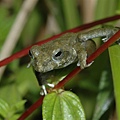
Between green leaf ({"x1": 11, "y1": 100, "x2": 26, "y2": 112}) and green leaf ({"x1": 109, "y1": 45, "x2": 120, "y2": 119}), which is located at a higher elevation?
green leaf ({"x1": 109, "y1": 45, "x2": 120, "y2": 119})

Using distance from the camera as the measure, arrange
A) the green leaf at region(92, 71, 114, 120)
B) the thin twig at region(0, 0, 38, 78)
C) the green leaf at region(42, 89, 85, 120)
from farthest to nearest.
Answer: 1. the thin twig at region(0, 0, 38, 78)
2. the green leaf at region(92, 71, 114, 120)
3. the green leaf at region(42, 89, 85, 120)

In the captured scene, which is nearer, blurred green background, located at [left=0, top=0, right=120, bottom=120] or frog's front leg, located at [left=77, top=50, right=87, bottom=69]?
frog's front leg, located at [left=77, top=50, right=87, bottom=69]

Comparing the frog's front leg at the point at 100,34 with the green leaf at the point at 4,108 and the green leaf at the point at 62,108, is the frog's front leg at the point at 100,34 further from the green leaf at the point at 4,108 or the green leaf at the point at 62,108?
the green leaf at the point at 4,108

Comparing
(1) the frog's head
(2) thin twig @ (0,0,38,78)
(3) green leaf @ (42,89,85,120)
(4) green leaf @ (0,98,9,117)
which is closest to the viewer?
(3) green leaf @ (42,89,85,120)

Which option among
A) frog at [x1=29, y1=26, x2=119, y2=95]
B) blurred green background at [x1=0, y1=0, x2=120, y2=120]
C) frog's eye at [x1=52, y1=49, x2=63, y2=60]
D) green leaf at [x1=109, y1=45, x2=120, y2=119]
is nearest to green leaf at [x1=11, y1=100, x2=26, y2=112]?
blurred green background at [x1=0, y1=0, x2=120, y2=120]

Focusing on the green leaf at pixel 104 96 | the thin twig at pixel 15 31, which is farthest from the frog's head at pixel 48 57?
the thin twig at pixel 15 31

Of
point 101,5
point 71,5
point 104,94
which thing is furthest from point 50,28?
point 104,94

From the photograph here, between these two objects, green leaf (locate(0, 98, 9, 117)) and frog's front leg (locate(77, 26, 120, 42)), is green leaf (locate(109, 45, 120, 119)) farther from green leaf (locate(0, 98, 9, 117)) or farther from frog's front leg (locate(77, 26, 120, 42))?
green leaf (locate(0, 98, 9, 117))

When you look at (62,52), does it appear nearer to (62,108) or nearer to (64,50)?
(64,50)

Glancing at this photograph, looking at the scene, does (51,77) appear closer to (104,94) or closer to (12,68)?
(104,94)
